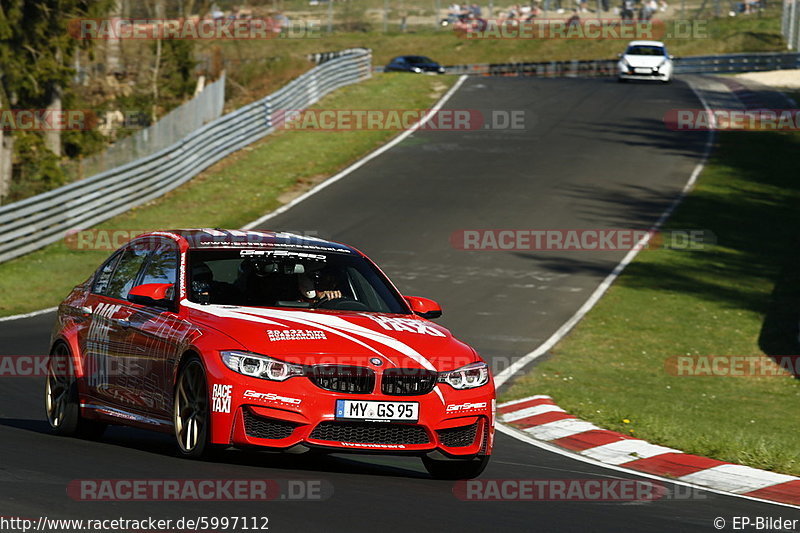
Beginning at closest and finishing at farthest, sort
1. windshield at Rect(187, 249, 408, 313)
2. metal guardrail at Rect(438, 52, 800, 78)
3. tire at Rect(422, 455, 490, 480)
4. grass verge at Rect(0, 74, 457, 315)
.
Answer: tire at Rect(422, 455, 490, 480), windshield at Rect(187, 249, 408, 313), grass verge at Rect(0, 74, 457, 315), metal guardrail at Rect(438, 52, 800, 78)

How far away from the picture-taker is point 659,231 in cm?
2652

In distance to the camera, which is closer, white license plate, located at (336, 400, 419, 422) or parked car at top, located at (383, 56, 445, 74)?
white license plate, located at (336, 400, 419, 422)

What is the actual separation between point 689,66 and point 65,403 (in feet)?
177

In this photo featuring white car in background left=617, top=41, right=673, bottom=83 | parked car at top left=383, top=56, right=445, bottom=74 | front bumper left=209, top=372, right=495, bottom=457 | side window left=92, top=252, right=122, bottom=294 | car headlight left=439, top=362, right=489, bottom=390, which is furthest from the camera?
parked car at top left=383, top=56, right=445, bottom=74

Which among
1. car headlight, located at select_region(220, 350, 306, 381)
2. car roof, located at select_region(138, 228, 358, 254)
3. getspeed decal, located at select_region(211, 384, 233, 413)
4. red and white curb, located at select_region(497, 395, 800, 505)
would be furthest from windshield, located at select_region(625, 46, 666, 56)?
getspeed decal, located at select_region(211, 384, 233, 413)

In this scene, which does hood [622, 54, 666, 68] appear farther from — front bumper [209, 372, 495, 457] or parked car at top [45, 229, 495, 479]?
front bumper [209, 372, 495, 457]

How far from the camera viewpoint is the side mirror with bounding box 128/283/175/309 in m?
8.77

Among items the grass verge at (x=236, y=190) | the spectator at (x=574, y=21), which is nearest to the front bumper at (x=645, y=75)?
the grass verge at (x=236, y=190)

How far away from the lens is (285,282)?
916cm

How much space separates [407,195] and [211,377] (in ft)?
69.8

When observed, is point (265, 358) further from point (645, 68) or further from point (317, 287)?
point (645, 68)

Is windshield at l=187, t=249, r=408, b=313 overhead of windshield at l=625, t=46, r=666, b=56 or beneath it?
overhead

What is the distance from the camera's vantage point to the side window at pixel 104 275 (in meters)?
9.90

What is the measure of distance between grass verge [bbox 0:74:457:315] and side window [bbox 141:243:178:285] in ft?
37.0
